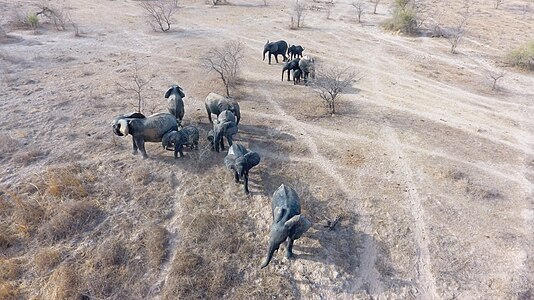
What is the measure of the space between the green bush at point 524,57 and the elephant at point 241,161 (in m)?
20.2

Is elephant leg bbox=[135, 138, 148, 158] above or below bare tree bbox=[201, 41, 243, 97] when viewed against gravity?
below

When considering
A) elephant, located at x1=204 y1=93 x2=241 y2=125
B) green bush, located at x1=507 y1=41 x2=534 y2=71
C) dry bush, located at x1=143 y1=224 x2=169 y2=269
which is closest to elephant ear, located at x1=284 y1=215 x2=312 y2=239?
dry bush, located at x1=143 y1=224 x2=169 y2=269

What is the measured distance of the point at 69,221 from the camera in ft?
33.9

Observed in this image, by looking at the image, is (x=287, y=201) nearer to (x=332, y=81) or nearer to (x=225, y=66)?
(x=225, y=66)

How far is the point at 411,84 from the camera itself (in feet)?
68.5

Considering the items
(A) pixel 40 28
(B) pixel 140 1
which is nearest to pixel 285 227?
(A) pixel 40 28

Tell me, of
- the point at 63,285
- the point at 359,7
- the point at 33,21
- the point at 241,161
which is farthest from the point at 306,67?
the point at 33,21

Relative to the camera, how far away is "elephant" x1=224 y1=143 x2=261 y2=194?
1148 cm

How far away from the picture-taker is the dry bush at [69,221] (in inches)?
397

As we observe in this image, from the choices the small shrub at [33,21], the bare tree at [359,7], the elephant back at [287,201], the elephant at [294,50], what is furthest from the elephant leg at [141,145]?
the bare tree at [359,7]

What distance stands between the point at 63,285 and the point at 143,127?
566cm

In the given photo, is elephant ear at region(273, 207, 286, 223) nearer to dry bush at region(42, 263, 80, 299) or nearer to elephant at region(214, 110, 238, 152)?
elephant at region(214, 110, 238, 152)

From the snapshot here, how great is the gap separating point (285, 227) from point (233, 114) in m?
6.13

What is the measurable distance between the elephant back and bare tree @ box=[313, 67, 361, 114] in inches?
322
